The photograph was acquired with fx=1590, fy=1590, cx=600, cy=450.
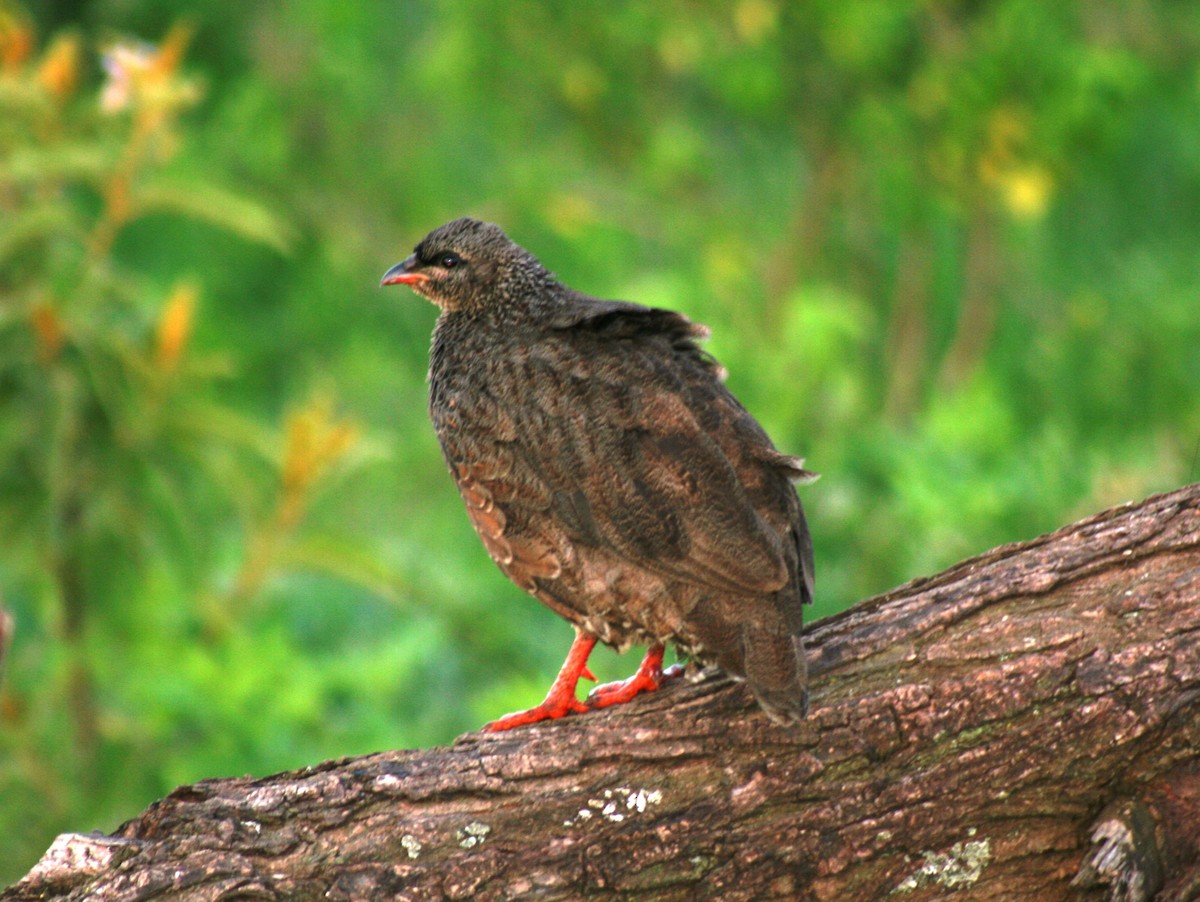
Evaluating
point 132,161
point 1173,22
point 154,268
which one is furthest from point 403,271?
point 1173,22

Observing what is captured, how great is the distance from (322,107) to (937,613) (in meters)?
10.9

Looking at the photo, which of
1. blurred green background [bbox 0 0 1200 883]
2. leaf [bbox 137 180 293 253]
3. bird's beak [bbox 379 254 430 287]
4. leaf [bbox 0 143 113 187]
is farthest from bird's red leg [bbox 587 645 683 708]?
leaf [bbox 0 143 113 187]

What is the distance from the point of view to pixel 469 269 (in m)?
4.55

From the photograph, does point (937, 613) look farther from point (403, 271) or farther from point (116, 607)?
point (116, 607)

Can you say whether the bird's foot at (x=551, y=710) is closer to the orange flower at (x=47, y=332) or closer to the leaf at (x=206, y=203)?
the leaf at (x=206, y=203)

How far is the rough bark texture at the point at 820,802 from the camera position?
10.5ft

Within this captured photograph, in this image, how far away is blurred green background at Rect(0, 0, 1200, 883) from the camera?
659 cm

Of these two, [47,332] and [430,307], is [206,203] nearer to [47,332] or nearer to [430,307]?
[47,332]

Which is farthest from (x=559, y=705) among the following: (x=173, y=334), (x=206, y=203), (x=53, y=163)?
(x=53, y=163)

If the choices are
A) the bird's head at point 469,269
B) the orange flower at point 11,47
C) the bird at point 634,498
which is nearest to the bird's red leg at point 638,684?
the bird at point 634,498

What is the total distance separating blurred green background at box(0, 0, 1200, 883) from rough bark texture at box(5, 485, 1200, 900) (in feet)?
9.18

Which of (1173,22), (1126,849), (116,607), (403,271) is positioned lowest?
(1126,849)

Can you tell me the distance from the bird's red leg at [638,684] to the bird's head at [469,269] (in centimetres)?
117

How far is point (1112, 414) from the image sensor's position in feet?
36.9
